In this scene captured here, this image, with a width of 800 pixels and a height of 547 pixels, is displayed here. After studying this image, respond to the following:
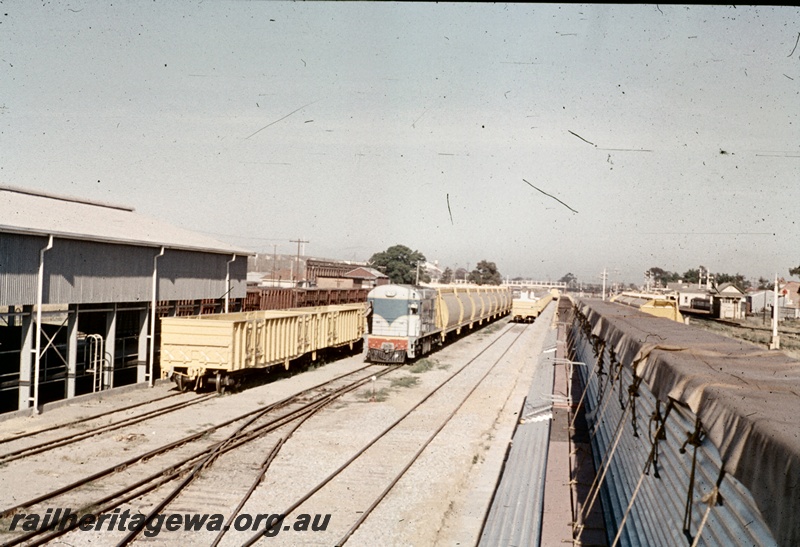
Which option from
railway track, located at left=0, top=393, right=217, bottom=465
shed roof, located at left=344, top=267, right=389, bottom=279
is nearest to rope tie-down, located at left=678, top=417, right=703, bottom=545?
railway track, located at left=0, top=393, right=217, bottom=465

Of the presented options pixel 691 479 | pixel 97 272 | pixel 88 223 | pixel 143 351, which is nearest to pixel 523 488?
pixel 691 479

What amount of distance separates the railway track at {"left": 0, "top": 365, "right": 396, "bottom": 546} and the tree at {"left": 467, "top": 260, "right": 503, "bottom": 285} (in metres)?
97.8

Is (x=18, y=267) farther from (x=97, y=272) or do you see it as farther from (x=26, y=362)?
(x=97, y=272)

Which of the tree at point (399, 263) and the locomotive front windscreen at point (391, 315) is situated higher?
the tree at point (399, 263)

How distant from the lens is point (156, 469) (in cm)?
1029

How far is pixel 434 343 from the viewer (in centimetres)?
2714

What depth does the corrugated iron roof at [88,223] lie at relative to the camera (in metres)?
14.6

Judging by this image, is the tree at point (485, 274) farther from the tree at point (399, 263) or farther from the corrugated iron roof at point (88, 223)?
the corrugated iron roof at point (88, 223)

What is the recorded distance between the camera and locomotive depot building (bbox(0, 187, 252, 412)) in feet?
46.0

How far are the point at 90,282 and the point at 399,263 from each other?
285ft

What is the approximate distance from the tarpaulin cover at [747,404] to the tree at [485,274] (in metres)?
105

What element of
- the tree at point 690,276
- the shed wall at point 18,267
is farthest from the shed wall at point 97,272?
the tree at point 690,276

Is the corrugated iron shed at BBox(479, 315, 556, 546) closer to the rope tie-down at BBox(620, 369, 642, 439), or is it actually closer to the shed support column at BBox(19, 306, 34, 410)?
the rope tie-down at BBox(620, 369, 642, 439)

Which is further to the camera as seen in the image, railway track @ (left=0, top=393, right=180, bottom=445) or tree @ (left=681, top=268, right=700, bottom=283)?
tree @ (left=681, top=268, right=700, bottom=283)
